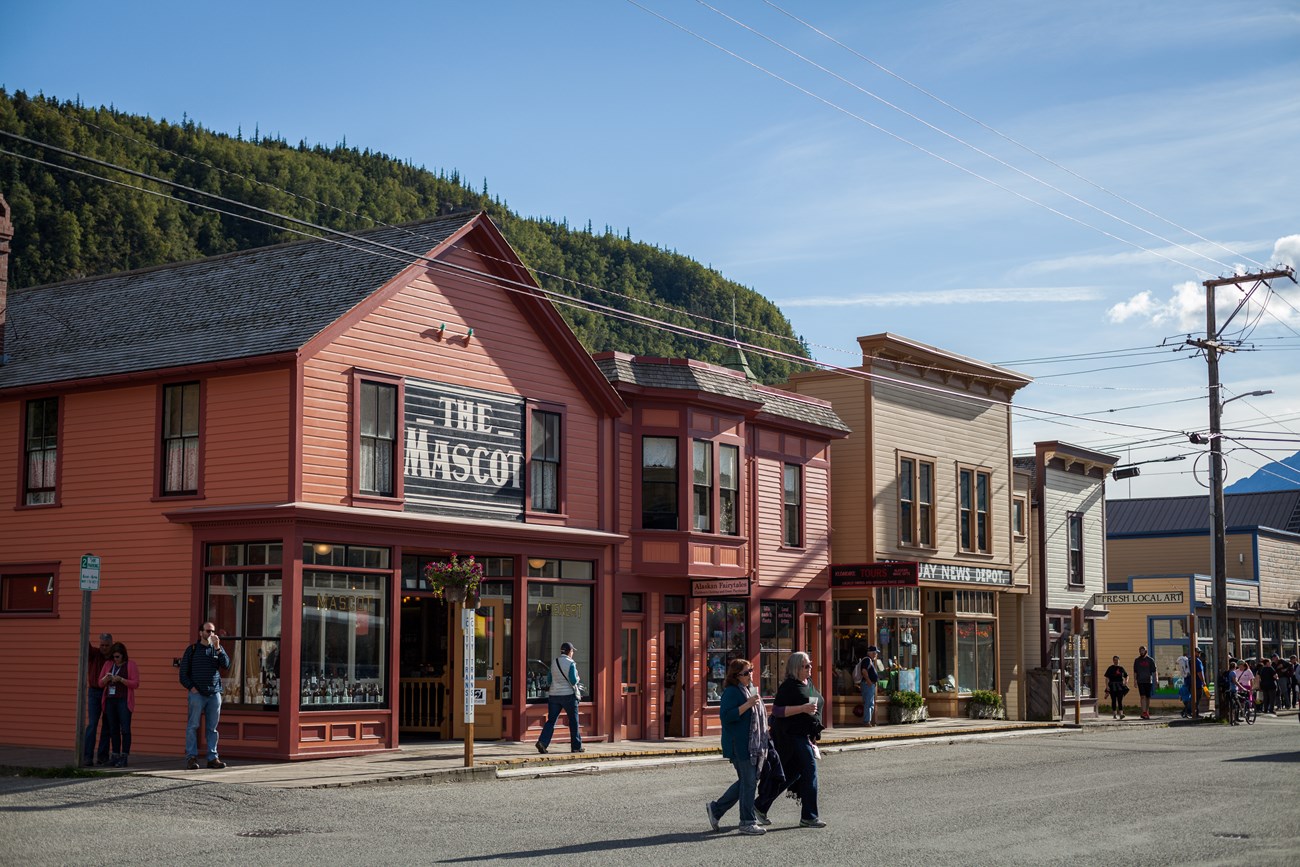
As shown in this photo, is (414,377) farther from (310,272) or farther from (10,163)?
(10,163)

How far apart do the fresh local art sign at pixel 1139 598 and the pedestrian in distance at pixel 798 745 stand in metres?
28.9

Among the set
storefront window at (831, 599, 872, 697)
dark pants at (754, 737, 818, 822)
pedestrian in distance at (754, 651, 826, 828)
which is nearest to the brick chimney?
pedestrian in distance at (754, 651, 826, 828)

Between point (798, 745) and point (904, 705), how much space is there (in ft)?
70.9

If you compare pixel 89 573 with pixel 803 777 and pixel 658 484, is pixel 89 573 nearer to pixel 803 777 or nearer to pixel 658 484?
pixel 803 777

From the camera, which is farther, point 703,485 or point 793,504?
point 793,504

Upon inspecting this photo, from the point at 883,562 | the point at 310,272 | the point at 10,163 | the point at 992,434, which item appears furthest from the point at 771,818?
the point at 10,163

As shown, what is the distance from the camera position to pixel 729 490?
3094 centimetres

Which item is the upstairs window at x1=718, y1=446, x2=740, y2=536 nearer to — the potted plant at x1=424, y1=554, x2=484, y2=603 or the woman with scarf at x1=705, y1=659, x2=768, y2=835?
the potted plant at x1=424, y1=554, x2=484, y2=603

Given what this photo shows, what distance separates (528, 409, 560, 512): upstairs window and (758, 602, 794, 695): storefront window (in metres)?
7.17

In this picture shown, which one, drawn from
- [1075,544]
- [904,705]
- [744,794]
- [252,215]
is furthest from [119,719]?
[252,215]

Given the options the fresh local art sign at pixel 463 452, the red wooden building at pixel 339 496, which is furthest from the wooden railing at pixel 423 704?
the fresh local art sign at pixel 463 452

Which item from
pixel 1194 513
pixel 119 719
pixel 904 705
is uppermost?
pixel 1194 513

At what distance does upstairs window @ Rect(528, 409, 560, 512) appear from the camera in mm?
27016

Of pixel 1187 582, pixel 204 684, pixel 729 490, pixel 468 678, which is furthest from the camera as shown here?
pixel 1187 582
